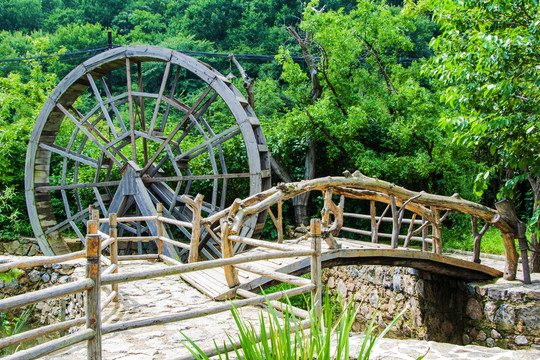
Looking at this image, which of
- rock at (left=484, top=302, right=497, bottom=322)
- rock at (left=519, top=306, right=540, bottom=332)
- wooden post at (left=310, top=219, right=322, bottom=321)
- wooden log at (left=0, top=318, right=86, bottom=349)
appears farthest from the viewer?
rock at (left=484, top=302, right=497, bottom=322)

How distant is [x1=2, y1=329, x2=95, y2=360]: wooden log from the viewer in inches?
76.6

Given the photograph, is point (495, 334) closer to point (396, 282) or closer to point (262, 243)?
point (396, 282)

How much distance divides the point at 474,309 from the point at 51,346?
6.00 m

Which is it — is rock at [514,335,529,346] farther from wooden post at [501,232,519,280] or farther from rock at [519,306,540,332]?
wooden post at [501,232,519,280]

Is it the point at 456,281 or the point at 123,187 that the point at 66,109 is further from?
the point at 456,281

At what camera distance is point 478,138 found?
5031 mm

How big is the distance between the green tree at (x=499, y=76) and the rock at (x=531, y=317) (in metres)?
1.54

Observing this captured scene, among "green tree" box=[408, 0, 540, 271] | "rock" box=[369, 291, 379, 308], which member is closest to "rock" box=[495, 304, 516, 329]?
"green tree" box=[408, 0, 540, 271]

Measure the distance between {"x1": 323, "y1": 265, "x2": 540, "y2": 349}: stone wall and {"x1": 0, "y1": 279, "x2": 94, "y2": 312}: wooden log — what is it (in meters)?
5.12

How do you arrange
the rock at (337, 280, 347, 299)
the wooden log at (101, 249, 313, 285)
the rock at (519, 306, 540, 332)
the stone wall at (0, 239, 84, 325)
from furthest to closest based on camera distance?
the rock at (337, 280, 347, 299) → the stone wall at (0, 239, 84, 325) → the rock at (519, 306, 540, 332) → the wooden log at (101, 249, 313, 285)

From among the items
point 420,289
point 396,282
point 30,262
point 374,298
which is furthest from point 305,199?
point 30,262

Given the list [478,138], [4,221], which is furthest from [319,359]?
[4,221]

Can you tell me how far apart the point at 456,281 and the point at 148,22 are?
1980cm

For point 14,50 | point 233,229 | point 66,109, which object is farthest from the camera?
point 14,50
